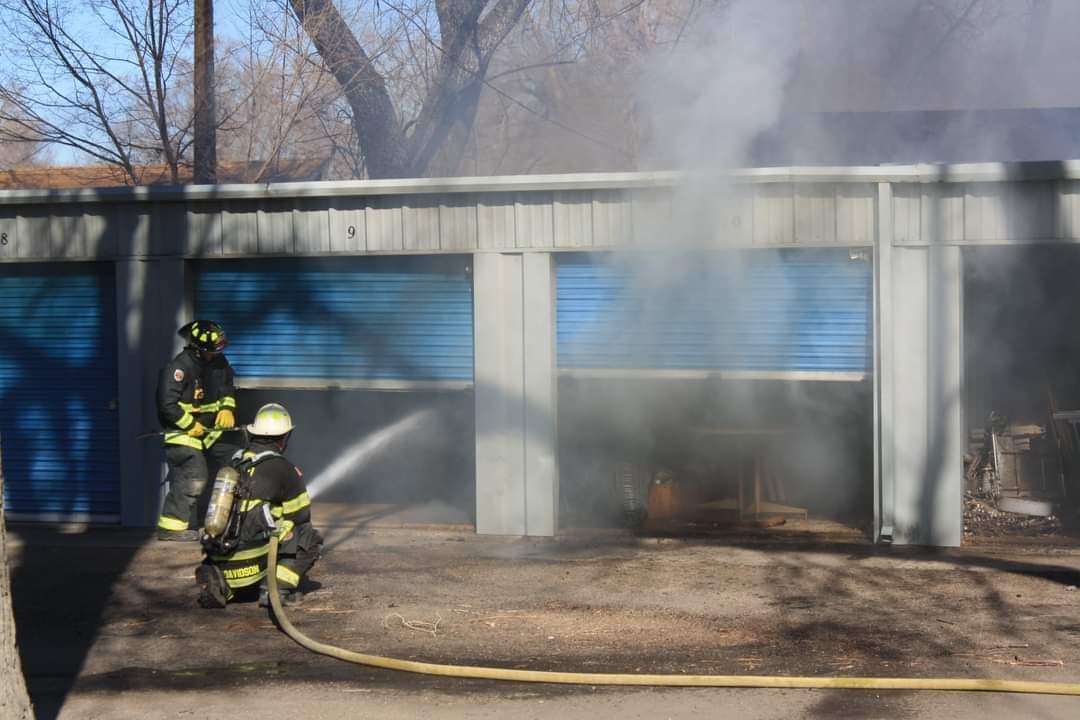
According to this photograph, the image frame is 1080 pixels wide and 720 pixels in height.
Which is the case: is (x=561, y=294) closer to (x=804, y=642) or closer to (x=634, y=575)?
(x=634, y=575)

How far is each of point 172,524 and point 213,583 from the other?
2.45 meters

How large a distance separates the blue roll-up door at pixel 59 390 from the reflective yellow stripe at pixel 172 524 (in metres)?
1.27

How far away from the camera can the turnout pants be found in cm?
933

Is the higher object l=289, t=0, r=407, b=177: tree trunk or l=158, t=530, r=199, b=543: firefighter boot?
l=289, t=0, r=407, b=177: tree trunk

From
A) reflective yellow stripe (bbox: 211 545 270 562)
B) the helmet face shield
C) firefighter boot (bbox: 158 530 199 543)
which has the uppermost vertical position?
the helmet face shield

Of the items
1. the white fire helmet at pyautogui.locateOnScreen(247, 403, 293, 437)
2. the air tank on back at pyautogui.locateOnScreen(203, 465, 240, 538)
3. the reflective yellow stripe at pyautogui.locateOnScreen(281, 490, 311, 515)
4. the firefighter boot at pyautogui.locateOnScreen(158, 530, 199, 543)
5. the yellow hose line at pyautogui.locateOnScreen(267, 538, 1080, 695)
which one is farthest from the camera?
the firefighter boot at pyautogui.locateOnScreen(158, 530, 199, 543)

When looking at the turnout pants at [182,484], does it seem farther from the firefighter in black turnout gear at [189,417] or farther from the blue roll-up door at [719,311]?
the blue roll-up door at [719,311]

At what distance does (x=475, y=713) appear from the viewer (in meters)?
5.26

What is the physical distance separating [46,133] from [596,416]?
446 inches

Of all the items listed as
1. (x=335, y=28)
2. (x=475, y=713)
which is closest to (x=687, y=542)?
(x=475, y=713)

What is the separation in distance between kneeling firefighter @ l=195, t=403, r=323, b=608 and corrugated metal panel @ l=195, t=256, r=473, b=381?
291cm

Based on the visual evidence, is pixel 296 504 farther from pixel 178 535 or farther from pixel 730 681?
pixel 730 681

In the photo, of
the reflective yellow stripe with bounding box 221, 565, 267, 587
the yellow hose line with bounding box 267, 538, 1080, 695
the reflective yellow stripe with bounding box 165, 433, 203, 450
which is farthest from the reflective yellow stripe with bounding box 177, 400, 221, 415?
the yellow hose line with bounding box 267, 538, 1080, 695

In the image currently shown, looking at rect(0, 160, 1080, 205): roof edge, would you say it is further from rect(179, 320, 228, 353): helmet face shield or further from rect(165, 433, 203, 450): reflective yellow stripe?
rect(165, 433, 203, 450): reflective yellow stripe
